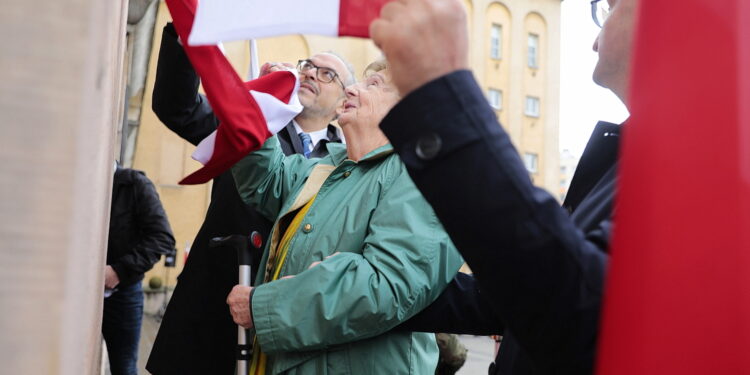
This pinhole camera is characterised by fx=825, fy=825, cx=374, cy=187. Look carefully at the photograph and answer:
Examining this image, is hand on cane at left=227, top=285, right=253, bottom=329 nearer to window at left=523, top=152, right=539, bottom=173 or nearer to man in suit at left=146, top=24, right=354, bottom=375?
man in suit at left=146, top=24, right=354, bottom=375

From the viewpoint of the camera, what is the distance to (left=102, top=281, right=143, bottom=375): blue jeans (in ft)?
16.0

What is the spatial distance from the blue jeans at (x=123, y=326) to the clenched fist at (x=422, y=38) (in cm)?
420

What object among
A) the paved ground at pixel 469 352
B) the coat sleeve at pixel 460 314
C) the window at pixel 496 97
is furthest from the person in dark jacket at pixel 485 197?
the window at pixel 496 97

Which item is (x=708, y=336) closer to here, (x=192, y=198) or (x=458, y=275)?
(x=458, y=275)

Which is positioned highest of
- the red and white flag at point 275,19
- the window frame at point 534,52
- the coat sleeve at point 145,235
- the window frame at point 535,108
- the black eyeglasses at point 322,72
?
the window frame at point 534,52

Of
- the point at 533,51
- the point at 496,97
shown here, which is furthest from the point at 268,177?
the point at 533,51

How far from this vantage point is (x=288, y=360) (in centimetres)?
225

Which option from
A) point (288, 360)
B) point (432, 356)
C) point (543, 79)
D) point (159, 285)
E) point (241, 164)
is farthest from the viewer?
point (543, 79)

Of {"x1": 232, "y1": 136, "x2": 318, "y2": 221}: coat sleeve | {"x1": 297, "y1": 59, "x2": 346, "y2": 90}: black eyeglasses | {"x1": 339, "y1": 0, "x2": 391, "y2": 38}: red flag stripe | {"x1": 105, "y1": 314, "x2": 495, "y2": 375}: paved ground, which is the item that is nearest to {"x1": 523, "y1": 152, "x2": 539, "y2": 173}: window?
{"x1": 105, "y1": 314, "x2": 495, "y2": 375}: paved ground

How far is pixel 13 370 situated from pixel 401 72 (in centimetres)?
53

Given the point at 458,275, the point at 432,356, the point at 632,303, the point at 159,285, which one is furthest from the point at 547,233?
the point at 159,285

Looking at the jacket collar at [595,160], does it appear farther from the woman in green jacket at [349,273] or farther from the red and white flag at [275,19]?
the woman in green jacket at [349,273]

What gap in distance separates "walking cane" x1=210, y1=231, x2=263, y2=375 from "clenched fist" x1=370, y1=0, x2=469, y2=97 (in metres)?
1.73

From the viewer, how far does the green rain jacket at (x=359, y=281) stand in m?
2.18
